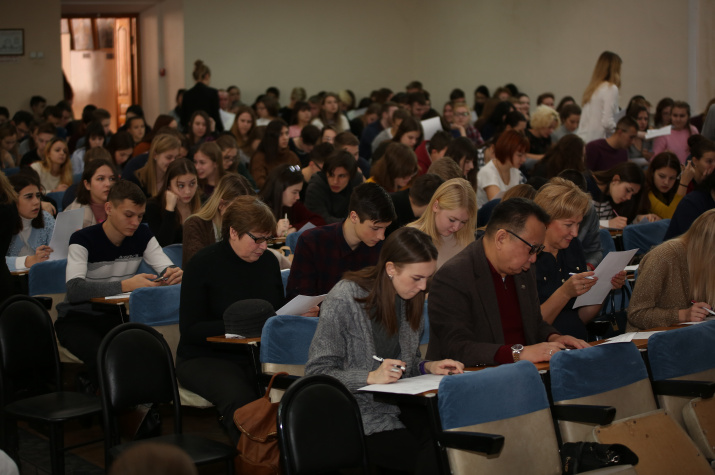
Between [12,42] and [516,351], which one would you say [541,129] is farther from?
[12,42]

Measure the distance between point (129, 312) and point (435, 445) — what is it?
1909 millimetres

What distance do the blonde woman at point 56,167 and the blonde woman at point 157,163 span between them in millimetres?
1444

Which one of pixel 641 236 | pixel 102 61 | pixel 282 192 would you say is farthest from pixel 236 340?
pixel 102 61

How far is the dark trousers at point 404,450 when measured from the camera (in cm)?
285

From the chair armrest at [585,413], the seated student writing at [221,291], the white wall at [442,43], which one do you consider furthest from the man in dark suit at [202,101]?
the chair armrest at [585,413]

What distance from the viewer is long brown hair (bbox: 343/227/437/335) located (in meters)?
2.94

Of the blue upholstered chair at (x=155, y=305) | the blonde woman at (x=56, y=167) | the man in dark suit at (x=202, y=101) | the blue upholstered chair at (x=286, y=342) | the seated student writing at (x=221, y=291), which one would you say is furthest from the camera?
the man in dark suit at (x=202, y=101)

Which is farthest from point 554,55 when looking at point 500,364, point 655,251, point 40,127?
point 500,364

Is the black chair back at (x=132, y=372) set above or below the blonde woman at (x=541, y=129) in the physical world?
below

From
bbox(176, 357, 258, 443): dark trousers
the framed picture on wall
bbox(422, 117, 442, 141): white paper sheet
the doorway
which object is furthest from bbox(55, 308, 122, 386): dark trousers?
the doorway

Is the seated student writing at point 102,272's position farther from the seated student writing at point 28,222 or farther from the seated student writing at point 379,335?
the seated student writing at point 379,335

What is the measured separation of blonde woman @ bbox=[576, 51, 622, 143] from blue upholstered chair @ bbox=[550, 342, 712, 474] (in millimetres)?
6078

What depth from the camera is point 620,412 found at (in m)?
3.07

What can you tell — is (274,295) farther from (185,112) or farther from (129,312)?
(185,112)
